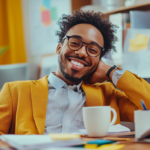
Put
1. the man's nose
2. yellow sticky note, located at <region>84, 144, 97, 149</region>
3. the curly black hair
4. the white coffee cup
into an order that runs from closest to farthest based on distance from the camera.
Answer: yellow sticky note, located at <region>84, 144, 97, 149</region> < the white coffee cup < the man's nose < the curly black hair

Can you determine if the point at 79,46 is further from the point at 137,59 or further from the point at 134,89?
the point at 137,59

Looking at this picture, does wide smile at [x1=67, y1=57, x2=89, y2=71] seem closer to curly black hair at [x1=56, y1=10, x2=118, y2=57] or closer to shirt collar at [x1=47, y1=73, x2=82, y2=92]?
shirt collar at [x1=47, y1=73, x2=82, y2=92]

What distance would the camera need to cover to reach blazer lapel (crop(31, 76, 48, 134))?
3.78 feet

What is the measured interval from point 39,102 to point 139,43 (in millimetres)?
926

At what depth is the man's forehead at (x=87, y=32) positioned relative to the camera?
1.38 m

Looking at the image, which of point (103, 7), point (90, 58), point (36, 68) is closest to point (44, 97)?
point (90, 58)

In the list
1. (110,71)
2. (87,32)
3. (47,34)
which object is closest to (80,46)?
(87,32)

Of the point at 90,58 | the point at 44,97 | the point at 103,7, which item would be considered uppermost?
the point at 103,7

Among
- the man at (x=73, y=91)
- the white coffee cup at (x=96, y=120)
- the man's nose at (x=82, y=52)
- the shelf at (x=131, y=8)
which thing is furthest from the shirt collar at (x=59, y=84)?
the shelf at (x=131, y=8)

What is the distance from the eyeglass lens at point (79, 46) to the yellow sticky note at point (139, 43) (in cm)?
49

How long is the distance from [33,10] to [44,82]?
193 centimetres

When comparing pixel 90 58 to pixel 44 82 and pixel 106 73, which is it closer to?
pixel 106 73

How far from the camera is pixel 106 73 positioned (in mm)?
1386

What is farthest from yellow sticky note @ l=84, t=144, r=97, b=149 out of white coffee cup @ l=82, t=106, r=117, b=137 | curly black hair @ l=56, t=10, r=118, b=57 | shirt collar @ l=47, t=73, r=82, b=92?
curly black hair @ l=56, t=10, r=118, b=57
